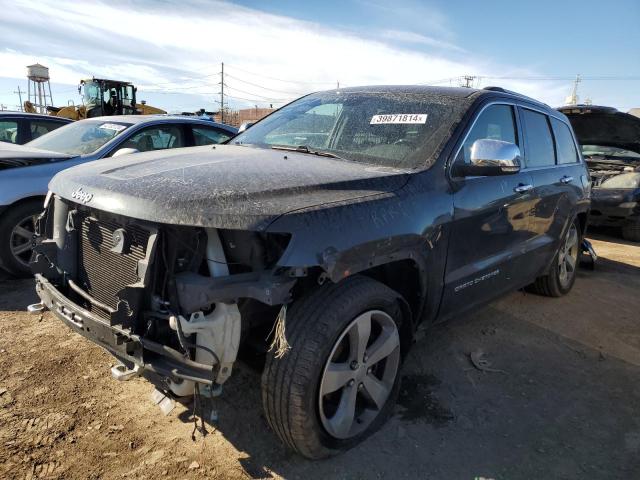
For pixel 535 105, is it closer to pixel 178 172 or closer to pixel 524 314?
pixel 524 314

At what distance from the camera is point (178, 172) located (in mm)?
2414

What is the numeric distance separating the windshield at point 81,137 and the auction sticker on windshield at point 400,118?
3683 millimetres

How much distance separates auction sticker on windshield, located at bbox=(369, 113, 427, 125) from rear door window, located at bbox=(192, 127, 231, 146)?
3.74 metres

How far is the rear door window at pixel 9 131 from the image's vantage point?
7.03m

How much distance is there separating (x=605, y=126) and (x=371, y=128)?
22.1 ft

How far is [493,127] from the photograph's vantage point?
3381mm

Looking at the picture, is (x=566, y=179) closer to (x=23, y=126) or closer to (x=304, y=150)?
(x=304, y=150)

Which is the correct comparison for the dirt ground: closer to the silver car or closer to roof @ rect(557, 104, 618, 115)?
the silver car

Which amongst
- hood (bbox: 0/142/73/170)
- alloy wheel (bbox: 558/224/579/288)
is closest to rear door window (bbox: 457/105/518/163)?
alloy wheel (bbox: 558/224/579/288)

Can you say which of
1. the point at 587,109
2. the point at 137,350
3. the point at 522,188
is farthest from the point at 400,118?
the point at 587,109

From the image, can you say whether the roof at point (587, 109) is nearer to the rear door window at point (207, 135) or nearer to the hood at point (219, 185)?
the rear door window at point (207, 135)

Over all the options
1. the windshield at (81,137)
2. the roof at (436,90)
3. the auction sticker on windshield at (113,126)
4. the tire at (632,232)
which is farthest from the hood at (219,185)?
the tire at (632,232)

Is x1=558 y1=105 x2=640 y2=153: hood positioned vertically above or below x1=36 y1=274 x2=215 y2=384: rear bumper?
above

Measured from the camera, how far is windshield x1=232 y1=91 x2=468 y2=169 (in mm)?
2930
